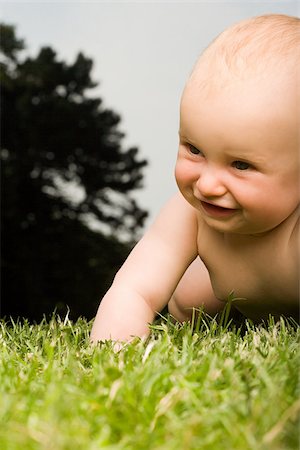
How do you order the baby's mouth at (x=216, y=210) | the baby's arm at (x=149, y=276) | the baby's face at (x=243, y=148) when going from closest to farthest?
the baby's face at (x=243, y=148) → the baby's mouth at (x=216, y=210) → the baby's arm at (x=149, y=276)

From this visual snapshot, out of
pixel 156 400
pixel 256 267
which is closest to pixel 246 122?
pixel 256 267

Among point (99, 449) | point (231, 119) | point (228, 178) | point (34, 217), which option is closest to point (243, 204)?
point (228, 178)

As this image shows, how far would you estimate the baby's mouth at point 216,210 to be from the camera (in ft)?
6.00

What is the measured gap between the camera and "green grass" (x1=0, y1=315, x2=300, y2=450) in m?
1.04

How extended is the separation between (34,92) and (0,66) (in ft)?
1.62

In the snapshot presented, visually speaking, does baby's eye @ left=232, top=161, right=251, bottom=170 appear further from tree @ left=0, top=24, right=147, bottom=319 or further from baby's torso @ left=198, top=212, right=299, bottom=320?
tree @ left=0, top=24, right=147, bottom=319

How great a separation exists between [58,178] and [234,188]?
769 cm

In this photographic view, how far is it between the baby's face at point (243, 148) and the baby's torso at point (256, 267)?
0.18 metres

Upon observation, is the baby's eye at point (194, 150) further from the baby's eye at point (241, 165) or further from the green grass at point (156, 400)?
the green grass at point (156, 400)

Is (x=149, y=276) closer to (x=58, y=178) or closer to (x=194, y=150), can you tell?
(x=194, y=150)

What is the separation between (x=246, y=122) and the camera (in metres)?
1.68

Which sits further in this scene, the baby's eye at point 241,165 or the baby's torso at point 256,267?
the baby's torso at point 256,267

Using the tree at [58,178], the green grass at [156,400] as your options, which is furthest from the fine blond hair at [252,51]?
the tree at [58,178]

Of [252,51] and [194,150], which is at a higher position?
[252,51]
